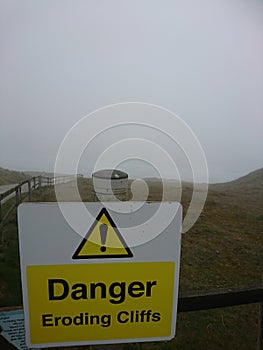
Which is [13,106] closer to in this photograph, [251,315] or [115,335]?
[115,335]

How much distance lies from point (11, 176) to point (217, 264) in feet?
2.72

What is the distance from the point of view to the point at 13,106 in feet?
3.46

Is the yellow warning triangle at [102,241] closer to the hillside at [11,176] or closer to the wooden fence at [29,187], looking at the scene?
the wooden fence at [29,187]

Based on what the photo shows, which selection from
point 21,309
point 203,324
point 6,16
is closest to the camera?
point 6,16

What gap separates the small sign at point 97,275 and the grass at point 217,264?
0.09m

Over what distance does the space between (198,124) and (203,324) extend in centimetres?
82

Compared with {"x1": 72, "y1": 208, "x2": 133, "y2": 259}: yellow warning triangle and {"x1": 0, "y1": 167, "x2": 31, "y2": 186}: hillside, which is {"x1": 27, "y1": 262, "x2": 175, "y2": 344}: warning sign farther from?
{"x1": 0, "y1": 167, "x2": 31, "y2": 186}: hillside

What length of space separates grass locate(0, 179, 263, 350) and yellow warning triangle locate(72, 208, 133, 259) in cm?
11

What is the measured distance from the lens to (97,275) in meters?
1.05

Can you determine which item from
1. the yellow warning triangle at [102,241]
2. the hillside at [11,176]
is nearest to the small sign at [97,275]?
the yellow warning triangle at [102,241]

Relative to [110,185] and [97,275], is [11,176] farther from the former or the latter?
[97,275]

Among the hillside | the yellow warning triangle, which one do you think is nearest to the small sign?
the yellow warning triangle

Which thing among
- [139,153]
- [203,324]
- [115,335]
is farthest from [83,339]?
[139,153]

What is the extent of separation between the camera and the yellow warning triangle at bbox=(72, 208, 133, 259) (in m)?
1.03
